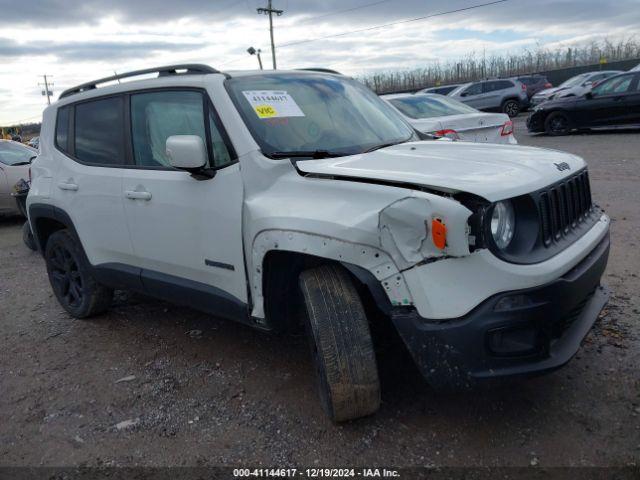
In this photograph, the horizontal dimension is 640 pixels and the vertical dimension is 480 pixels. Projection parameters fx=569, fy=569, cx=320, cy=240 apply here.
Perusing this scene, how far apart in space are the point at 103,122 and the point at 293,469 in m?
2.88

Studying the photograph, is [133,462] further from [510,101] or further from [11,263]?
[510,101]

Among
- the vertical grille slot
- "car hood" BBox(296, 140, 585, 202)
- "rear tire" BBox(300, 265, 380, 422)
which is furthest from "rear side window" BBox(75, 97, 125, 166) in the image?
the vertical grille slot

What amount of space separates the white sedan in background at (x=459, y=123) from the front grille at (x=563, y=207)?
430 cm

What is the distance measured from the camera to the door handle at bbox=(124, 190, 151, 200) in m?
3.64

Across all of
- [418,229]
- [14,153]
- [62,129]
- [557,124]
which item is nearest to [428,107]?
[62,129]

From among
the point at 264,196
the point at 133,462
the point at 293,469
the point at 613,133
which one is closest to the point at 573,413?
the point at 293,469

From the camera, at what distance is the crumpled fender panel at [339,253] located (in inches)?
98.6

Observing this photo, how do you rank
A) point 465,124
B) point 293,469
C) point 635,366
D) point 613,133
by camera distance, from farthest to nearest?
point 613,133, point 465,124, point 635,366, point 293,469

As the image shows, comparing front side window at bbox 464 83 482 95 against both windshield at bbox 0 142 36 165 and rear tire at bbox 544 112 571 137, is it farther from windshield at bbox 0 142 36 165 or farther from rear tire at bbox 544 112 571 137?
windshield at bbox 0 142 36 165

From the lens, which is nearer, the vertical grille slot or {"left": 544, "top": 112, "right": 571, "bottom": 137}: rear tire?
the vertical grille slot

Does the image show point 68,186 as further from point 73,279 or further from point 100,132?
point 73,279

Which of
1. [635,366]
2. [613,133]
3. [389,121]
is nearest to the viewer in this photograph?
[635,366]

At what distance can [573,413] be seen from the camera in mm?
2910

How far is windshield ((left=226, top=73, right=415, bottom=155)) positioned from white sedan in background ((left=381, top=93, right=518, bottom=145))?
11.8ft
